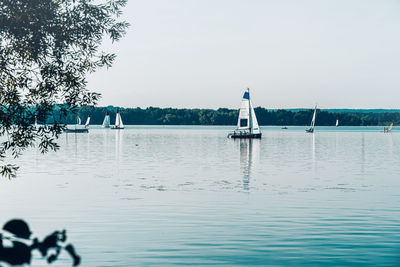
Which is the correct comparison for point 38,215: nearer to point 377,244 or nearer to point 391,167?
point 377,244

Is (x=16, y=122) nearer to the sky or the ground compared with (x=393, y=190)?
nearer to the sky

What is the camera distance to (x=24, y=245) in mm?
5234

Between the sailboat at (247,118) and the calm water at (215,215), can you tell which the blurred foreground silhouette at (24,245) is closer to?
the calm water at (215,215)

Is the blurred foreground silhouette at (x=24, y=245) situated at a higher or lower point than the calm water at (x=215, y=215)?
higher

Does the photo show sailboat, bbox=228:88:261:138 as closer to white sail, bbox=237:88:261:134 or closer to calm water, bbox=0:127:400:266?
white sail, bbox=237:88:261:134

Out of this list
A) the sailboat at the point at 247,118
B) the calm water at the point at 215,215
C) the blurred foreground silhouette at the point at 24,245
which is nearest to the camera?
the blurred foreground silhouette at the point at 24,245

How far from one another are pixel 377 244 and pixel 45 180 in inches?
1276

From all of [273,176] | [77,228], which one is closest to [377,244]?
[77,228]

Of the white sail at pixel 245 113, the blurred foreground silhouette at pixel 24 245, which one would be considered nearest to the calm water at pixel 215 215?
the blurred foreground silhouette at pixel 24 245

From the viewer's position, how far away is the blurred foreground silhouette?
5.10 metres

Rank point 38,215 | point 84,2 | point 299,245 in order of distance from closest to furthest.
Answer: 1. point 299,245
2. point 84,2
3. point 38,215

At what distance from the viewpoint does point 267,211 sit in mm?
29672

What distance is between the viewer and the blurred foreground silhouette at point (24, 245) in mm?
5102

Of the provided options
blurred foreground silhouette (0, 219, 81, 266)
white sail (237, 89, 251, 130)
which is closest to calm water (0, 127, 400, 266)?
blurred foreground silhouette (0, 219, 81, 266)
